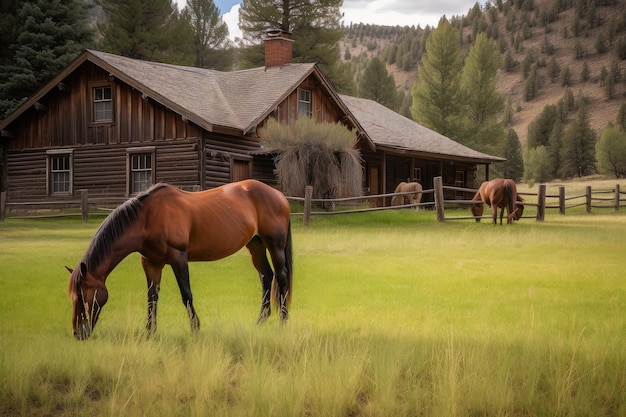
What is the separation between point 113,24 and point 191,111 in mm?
22957

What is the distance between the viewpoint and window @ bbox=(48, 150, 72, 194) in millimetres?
28208

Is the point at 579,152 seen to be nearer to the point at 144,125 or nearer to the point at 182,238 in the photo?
the point at 144,125

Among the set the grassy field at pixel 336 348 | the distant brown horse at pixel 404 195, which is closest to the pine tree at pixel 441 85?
the distant brown horse at pixel 404 195

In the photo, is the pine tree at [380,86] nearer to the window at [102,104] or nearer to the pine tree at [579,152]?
the pine tree at [579,152]

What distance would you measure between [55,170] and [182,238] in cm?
2446

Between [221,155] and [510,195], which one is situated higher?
[221,155]

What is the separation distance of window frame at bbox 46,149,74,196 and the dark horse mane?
23408 mm

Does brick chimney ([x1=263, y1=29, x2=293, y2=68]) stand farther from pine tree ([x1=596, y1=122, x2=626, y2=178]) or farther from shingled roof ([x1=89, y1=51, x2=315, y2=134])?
pine tree ([x1=596, y1=122, x2=626, y2=178])

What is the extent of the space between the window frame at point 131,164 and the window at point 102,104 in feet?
5.68

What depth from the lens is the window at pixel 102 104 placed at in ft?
88.6

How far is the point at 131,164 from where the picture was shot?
1049 inches

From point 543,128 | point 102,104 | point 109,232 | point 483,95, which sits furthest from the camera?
point 543,128

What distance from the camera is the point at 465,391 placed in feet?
16.0

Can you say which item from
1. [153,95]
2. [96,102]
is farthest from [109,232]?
[96,102]
